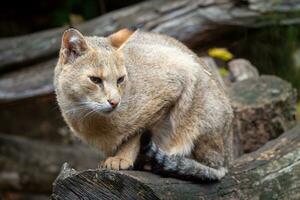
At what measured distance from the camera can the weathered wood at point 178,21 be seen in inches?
348

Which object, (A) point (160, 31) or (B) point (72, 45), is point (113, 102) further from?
(A) point (160, 31)

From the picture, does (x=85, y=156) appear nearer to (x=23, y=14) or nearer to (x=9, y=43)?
(x=9, y=43)

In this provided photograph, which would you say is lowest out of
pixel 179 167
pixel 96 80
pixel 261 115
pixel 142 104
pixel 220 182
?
Result: pixel 261 115

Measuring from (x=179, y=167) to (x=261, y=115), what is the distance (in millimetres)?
2206

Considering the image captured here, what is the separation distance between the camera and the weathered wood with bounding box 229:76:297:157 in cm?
725

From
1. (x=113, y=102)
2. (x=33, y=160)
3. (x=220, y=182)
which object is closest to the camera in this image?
(x=113, y=102)

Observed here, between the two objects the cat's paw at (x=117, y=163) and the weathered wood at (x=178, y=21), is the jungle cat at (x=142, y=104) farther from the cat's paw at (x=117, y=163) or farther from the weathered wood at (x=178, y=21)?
the weathered wood at (x=178, y=21)

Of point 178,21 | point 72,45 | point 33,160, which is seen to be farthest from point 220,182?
point 33,160

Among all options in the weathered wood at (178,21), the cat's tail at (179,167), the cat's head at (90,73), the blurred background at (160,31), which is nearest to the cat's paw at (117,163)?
the cat's tail at (179,167)

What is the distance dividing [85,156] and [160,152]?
4775 mm

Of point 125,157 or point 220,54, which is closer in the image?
point 125,157

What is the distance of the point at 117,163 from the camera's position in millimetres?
5309

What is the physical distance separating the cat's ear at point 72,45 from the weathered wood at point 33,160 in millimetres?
A: 4505

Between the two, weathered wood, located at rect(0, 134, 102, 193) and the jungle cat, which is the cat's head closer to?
the jungle cat
